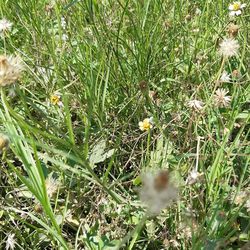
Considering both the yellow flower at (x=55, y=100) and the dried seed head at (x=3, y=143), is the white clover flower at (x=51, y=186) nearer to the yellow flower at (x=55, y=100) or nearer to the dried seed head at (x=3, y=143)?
the dried seed head at (x=3, y=143)

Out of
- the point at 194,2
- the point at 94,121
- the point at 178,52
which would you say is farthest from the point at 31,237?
the point at 194,2

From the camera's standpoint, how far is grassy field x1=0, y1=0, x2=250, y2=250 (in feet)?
3.12

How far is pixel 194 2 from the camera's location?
5.66 feet

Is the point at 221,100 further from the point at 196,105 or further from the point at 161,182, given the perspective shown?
the point at 161,182

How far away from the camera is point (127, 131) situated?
1331 mm

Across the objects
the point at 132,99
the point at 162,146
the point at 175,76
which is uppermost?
the point at 175,76

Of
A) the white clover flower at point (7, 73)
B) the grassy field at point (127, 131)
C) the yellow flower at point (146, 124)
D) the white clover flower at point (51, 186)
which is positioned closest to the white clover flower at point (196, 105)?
the grassy field at point (127, 131)

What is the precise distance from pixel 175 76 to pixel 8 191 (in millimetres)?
618

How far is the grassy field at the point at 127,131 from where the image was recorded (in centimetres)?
95

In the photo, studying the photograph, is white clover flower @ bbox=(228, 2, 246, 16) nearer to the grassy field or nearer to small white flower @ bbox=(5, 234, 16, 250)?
the grassy field

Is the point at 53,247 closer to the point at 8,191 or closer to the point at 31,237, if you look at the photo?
the point at 31,237

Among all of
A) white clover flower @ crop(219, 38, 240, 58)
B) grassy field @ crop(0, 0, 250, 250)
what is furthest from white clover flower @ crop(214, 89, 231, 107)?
white clover flower @ crop(219, 38, 240, 58)

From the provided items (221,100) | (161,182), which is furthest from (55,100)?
(161,182)

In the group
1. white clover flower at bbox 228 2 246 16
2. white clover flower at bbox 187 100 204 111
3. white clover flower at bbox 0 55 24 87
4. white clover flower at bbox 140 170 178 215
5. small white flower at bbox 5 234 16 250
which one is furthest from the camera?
white clover flower at bbox 228 2 246 16
